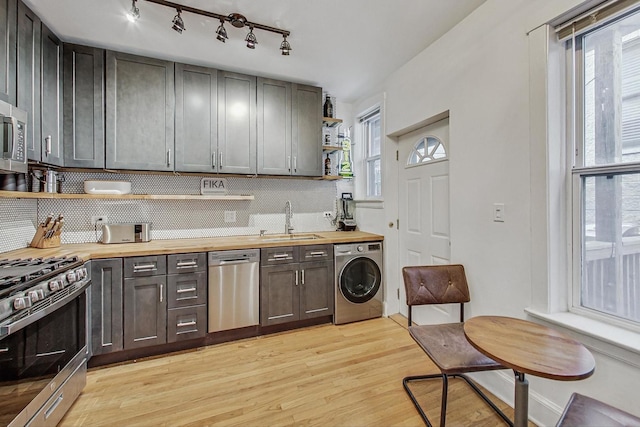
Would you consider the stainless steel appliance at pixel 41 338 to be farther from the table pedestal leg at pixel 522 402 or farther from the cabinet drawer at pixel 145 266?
the table pedestal leg at pixel 522 402

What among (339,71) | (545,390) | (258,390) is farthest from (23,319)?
(339,71)

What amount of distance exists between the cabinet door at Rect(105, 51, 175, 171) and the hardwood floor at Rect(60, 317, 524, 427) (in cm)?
180

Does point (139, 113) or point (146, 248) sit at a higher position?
point (139, 113)

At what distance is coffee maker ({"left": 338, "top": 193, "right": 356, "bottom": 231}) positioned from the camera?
363 cm

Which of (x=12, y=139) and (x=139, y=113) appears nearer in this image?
(x=12, y=139)

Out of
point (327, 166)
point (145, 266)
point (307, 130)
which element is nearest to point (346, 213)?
point (327, 166)

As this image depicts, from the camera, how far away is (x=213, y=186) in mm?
3158

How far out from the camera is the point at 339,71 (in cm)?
298

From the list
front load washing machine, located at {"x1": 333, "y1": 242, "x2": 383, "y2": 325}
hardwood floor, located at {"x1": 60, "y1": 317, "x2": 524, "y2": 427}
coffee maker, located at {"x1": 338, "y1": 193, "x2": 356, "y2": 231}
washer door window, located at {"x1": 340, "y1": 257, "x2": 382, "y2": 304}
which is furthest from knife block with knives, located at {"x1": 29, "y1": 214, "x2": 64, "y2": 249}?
coffee maker, located at {"x1": 338, "y1": 193, "x2": 356, "y2": 231}

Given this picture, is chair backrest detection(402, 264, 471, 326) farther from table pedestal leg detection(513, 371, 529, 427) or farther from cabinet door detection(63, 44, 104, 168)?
cabinet door detection(63, 44, 104, 168)

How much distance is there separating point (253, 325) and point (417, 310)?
5.45ft

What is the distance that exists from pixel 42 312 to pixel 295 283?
1.86 m

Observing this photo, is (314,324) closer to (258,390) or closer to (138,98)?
(258,390)

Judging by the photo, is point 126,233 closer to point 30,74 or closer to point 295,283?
point 30,74
